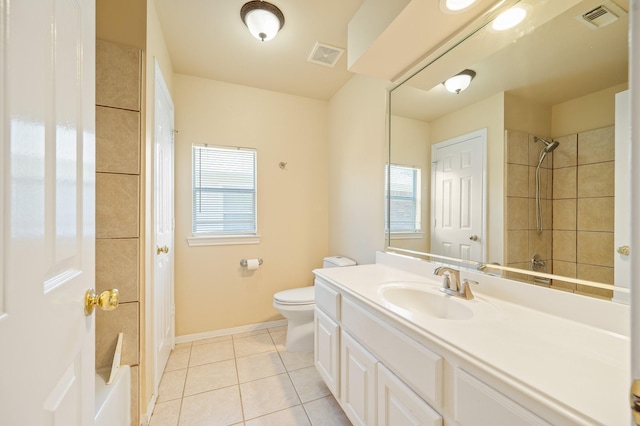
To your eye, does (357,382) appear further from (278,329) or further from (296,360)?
(278,329)

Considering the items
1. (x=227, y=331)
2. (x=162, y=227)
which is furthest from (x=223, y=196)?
(x=227, y=331)

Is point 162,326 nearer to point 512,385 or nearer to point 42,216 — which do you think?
point 42,216

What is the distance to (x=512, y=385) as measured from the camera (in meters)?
0.60

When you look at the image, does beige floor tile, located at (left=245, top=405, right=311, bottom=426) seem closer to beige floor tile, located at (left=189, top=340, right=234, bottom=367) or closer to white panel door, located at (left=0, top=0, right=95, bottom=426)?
beige floor tile, located at (left=189, top=340, right=234, bottom=367)

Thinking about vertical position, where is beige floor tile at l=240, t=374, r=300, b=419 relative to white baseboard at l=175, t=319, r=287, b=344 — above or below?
below

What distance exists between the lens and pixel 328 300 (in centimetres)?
151

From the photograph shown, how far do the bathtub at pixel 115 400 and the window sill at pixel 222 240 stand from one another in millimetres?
1156

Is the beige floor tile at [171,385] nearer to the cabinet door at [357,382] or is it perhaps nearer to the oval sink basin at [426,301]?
the cabinet door at [357,382]

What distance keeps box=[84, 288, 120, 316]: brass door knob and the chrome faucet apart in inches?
49.9

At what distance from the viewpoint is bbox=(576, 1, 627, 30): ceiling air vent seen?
85cm

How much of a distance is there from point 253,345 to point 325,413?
0.99 metres

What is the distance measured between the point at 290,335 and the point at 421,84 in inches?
84.7

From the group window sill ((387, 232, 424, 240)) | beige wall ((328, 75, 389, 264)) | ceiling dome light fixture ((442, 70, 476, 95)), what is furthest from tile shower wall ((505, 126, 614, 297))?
beige wall ((328, 75, 389, 264))

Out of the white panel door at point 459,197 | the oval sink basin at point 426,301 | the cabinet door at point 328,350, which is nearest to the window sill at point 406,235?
the white panel door at point 459,197
